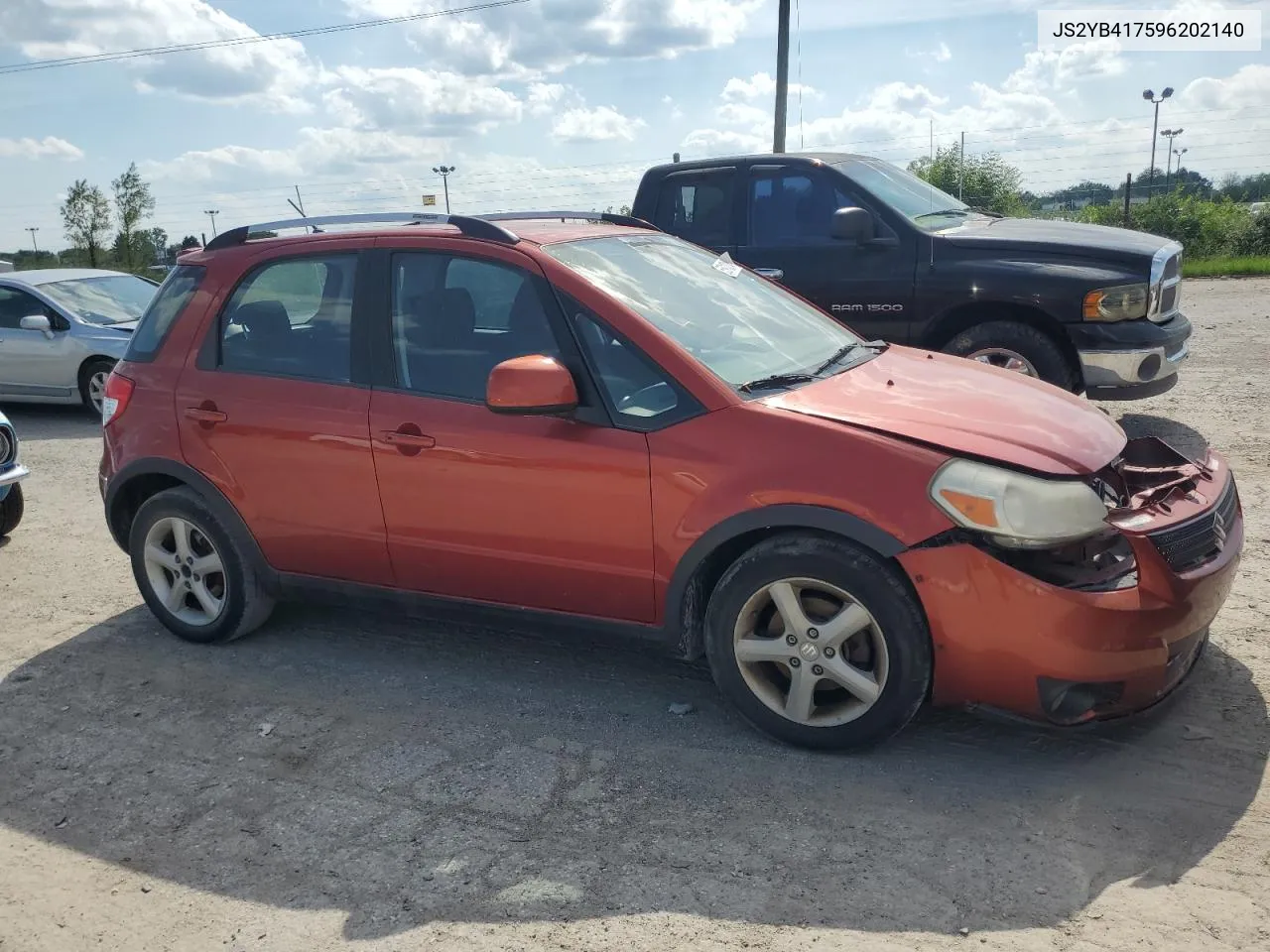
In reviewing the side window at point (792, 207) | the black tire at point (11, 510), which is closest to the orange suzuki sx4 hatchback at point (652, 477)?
the black tire at point (11, 510)

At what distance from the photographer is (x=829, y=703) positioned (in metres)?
3.70

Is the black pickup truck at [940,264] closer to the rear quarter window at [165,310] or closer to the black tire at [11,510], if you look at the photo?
the rear quarter window at [165,310]

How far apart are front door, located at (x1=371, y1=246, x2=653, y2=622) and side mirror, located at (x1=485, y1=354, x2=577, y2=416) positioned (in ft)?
0.43

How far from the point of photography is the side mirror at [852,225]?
7.61 meters

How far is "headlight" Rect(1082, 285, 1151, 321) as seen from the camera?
708cm

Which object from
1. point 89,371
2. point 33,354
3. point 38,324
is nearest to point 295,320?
point 89,371

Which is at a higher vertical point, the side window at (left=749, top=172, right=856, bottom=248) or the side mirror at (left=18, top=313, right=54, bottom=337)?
the side window at (left=749, top=172, right=856, bottom=248)

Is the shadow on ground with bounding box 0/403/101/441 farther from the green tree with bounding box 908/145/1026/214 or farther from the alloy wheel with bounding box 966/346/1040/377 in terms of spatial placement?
the green tree with bounding box 908/145/1026/214

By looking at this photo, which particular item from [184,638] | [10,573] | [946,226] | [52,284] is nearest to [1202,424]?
[946,226]

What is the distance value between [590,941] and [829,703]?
1.22 metres

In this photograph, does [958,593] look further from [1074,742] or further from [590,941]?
[590,941]

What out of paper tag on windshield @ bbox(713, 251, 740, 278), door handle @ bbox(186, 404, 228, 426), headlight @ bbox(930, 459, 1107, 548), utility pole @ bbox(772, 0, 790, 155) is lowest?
headlight @ bbox(930, 459, 1107, 548)

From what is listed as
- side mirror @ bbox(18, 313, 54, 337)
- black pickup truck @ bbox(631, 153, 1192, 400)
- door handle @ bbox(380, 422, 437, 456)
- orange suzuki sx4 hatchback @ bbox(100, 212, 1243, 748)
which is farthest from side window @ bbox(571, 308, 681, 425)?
side mirror @ bbox(18, 313, 54, 337)

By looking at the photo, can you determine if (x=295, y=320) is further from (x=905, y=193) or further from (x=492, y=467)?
(x=905, y=193)
